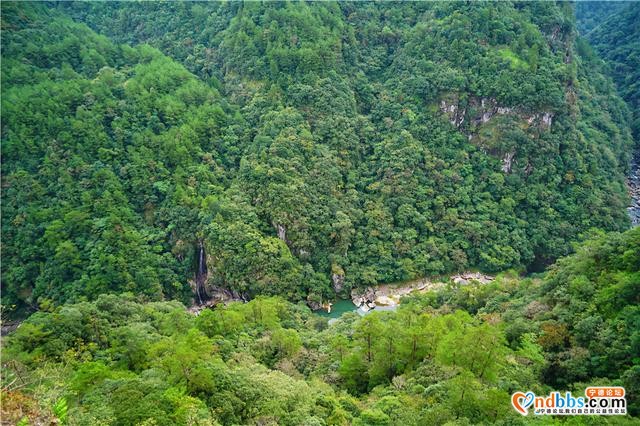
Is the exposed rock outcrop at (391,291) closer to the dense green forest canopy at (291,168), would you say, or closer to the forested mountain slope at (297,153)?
the dense green forest canopy at (291,168)

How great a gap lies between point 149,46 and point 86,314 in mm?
49613

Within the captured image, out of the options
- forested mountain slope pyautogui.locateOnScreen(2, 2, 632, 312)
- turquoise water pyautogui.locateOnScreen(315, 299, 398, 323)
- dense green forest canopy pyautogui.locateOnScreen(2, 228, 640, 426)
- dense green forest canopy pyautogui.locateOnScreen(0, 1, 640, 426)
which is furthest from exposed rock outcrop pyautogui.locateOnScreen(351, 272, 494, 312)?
dense green forest canopy pyautogui.locateOnScreen(2, 228, 640, 426)

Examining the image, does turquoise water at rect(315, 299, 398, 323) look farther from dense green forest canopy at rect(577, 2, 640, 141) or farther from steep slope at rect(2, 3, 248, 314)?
dense green forest canopy at rect(577, 2, 640, 141)

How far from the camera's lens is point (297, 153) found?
189ft

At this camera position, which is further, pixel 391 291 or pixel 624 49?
pixel 624 49

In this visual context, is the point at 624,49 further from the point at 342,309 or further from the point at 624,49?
the point at 342,309

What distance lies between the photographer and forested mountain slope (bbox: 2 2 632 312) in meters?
52.1

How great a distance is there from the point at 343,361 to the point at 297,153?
33.7 meters

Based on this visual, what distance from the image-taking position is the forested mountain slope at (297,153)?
5206 centimetres

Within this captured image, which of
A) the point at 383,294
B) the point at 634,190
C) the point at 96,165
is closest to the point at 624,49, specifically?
the point at 634,190

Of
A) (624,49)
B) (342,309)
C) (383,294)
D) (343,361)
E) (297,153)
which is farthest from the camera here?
(624,49)

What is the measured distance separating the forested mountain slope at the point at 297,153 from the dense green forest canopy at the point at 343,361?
17868mm

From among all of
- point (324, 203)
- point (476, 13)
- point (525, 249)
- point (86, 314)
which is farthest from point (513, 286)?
point (476, 13)

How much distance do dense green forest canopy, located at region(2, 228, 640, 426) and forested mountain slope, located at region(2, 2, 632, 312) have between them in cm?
1787
